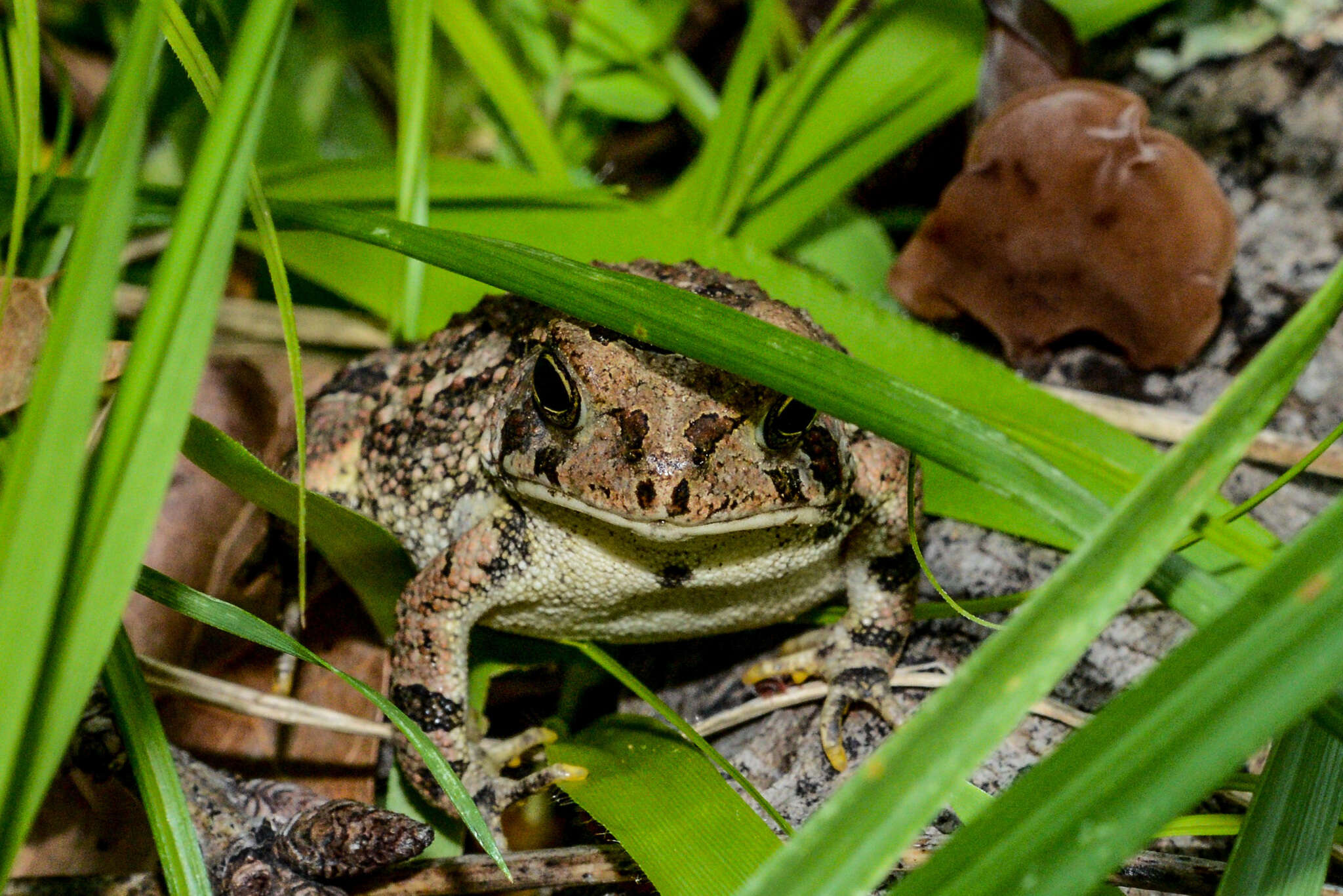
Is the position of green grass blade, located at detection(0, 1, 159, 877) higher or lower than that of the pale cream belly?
lower

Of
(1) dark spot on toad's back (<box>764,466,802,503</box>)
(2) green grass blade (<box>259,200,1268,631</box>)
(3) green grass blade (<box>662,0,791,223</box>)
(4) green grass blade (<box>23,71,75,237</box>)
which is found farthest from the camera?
(3) green grass blade (<box>662,0,791,223</box>)

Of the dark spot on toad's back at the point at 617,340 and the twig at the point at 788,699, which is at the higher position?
the dark spot on toad's back at the point at 617,340

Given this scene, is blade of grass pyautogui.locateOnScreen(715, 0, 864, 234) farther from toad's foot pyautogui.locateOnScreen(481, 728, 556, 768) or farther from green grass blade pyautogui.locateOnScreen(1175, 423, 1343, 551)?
green grass blade pyautogui.locateOnScreen(1175, 423, 1343, 551)

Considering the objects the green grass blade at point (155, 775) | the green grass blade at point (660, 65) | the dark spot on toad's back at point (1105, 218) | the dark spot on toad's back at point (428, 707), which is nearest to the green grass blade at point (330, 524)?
the dark spot on toad's back at point (428, 707)

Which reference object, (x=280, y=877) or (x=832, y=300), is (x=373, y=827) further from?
(x=832, y=300)

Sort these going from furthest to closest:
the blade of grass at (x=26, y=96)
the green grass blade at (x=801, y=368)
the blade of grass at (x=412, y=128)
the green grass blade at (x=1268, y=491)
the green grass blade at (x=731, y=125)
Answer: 1. the green grass blade at (x=731, y=125)
2. the blade of grass at (x=412, y=128)
3. the blade of grass at (x=26, y=96)
4. the green grass blade at (x=1268, y=491)
5. the green grass blade at (x=801, y=368)

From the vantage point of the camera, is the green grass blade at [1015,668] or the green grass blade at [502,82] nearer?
the green grass blade at [1015,668]

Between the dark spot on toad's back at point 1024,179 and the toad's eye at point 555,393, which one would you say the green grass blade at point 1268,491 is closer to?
the toad's eye at point 555,393

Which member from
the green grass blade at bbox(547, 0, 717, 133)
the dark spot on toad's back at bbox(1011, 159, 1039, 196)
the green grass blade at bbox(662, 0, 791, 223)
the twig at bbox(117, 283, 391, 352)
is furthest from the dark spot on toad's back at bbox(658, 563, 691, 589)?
the green grass blade at bbox(547, 0, 717, 133)
